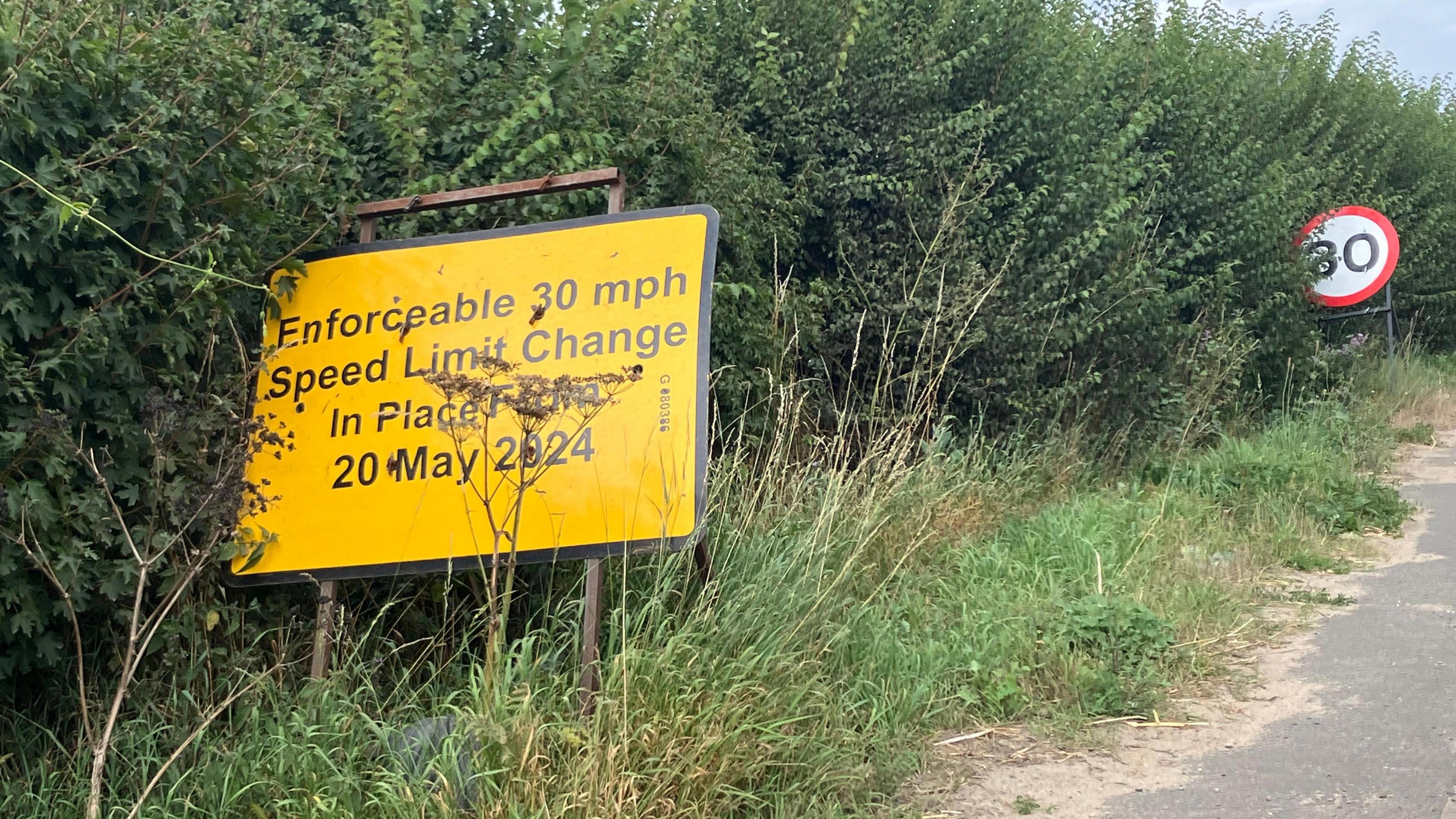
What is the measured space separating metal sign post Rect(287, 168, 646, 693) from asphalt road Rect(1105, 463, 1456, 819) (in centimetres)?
163

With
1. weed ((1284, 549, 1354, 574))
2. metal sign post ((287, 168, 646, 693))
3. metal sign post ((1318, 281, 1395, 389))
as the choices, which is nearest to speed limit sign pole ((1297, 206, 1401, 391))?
metal sign post ((1318, 281, 1395, 389))

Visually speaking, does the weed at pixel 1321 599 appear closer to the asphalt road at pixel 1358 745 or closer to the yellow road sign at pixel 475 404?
the asphalt road at pixel 1358 745

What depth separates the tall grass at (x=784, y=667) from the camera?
312cm

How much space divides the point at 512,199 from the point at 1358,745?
355 centimetres

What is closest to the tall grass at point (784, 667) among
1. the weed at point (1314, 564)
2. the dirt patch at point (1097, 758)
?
the weed at point (1314, 564)

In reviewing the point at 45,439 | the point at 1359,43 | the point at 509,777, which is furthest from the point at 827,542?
the point at 1359,43

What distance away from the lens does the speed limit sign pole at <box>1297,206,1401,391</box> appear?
10.6 m

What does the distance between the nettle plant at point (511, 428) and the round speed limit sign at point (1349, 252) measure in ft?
29.4

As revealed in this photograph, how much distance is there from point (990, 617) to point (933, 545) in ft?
3.10

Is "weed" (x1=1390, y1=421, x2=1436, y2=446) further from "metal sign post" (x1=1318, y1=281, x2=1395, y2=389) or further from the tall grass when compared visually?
the tall grass

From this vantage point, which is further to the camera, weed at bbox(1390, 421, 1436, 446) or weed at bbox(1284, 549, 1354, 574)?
weed at bbox(1390, 421, 1436, 446)

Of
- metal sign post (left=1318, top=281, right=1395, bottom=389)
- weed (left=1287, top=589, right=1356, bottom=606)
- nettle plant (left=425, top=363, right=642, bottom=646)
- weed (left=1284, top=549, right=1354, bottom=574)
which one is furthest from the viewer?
metal sign post (left=1318, top=281, right=1395, bottom=389)

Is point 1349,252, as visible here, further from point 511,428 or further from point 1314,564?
point 511,428

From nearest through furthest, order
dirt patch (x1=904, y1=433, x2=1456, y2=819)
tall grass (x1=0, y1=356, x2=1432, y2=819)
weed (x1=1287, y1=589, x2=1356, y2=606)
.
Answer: tall grass (x1=0, y1=356, x2=1432, y2=819) < dirt patch (x1=904, y1=433, x2=1456, y2=819) < weed (x1=1287, y1=589, x2=1356, y2=606)
